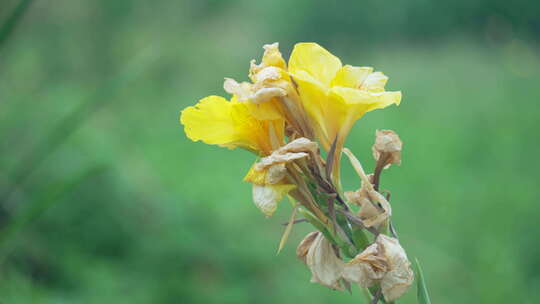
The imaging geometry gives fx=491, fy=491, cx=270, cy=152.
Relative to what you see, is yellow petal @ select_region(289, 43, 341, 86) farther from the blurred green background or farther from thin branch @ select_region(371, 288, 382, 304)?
the blurred green background

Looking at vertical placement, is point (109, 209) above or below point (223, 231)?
above

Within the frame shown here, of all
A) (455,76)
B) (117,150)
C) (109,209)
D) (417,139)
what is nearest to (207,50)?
(455,76)

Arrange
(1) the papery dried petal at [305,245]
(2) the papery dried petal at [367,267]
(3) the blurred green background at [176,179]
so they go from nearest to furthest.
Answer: (2) the papery dried petal at [367,267]
(1) the papery dried petal at [305,245]
(3) the blurred green background at [176,179]

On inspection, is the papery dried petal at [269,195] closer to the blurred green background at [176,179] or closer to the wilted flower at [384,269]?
the wilted flower at [384,269]

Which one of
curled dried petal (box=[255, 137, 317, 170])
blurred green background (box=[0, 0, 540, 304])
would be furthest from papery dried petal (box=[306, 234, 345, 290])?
blurred green background (box=[0, 0, 540, 304])

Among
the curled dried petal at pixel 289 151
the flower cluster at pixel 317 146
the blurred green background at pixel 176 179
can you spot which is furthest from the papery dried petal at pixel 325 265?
the blurred green background at pixel 176 179

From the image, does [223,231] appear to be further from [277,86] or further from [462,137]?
[462,137]

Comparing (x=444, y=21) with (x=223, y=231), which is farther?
(x=444, y=21)
